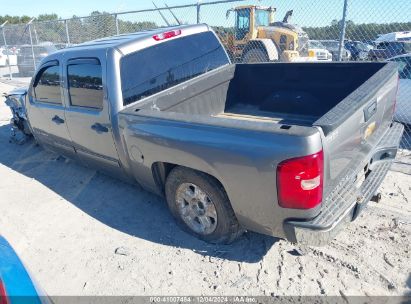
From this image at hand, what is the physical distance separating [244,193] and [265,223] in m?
0.29

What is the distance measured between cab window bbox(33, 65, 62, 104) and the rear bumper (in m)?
3.38

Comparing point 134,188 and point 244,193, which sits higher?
point 244,193

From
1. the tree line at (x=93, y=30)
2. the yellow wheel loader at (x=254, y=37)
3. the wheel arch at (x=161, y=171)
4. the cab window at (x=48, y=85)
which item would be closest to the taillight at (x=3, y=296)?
the wheel arch at (x=161, y=171)

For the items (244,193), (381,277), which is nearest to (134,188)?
(244,193)

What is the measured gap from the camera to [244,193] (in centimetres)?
268

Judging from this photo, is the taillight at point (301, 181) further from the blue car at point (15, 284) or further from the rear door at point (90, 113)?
the rear door at point (90, 113)

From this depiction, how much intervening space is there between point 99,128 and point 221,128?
1.70 meters

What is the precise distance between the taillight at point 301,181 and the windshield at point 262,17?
11989 millimetres

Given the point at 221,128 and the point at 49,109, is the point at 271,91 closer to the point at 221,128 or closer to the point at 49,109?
the point at 221,128

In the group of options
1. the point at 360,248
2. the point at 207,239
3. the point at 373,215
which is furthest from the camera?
the point at 373,215

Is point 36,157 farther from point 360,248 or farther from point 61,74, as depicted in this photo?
point 360,248

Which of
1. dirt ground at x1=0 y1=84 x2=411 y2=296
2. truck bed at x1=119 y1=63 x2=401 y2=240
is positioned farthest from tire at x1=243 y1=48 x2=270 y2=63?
dirt ground at x1=0 y1=84 x2=411 y2=296

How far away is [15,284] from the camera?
1979 mm

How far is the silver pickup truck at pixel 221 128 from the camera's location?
244 centimetres
